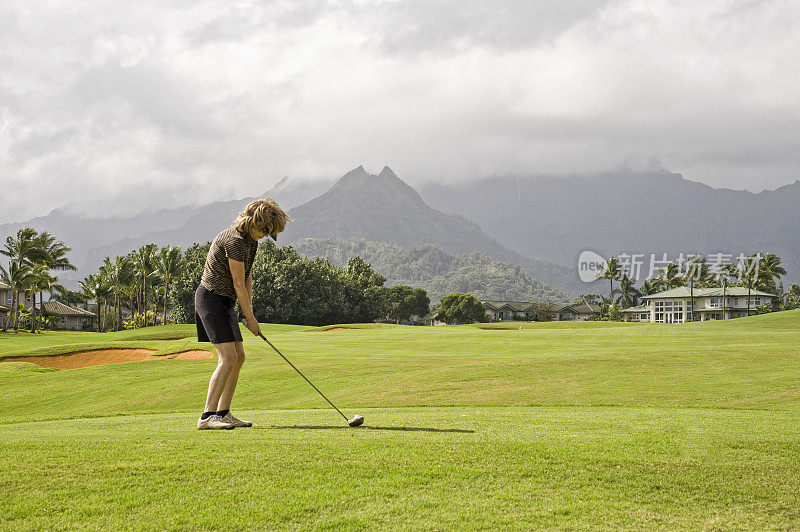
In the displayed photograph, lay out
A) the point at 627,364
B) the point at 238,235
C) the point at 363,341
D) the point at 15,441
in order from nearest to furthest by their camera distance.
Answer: the point at 15,441, the point at 238,235, the point at 627,364, the point at 363,341

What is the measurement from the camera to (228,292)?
865 centimetres

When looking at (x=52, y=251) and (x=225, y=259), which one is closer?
(x=225, y=259)

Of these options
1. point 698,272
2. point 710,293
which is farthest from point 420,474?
point 698,272

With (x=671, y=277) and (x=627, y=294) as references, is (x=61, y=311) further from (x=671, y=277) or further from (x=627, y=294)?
(x=627, y=294)

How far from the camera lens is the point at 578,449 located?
714 cm

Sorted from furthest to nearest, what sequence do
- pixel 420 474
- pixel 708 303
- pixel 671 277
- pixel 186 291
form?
pixel 671 277 → pixel 708 303 → pixel 186 291 → pixel 420 474

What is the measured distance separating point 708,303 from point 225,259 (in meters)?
140

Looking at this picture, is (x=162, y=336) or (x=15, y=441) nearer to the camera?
(x=15, y=441)

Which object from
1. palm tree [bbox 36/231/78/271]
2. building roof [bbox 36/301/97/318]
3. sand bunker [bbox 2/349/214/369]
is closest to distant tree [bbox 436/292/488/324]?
building roof [bbox 36/301/97/318]

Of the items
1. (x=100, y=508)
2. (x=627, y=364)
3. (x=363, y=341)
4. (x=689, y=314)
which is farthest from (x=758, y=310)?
(x=100, y=508)

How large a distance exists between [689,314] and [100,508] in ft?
472

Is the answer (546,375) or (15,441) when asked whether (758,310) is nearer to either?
(546,375)

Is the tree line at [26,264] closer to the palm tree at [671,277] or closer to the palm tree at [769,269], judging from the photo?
the palm tree at [769,269]

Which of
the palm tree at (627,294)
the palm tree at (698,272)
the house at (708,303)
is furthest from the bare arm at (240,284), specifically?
the palm tree at (627,294)
